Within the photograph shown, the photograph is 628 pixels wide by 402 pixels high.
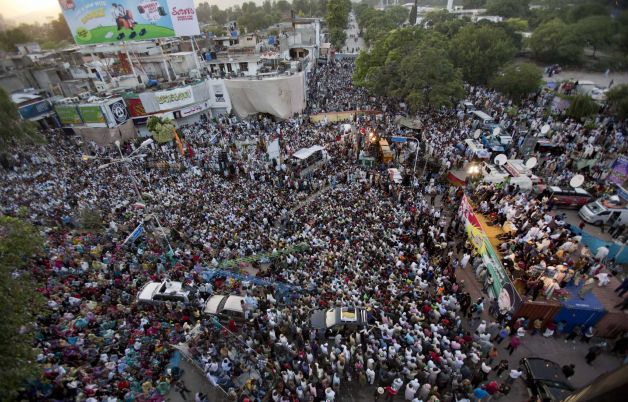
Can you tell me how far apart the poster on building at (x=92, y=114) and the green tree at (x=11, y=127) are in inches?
149

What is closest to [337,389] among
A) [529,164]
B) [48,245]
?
[48,245]

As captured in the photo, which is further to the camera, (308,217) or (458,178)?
(458,178)

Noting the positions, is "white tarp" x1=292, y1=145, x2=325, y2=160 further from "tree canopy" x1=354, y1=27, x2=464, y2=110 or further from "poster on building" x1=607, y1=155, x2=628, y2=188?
"poster on building" x1=607, y1=155, x2=628, y2=188

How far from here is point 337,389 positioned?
9766mm

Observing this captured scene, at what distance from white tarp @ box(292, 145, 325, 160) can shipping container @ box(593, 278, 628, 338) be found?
17.2 meters

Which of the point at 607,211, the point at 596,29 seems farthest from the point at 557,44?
the point at 607,211

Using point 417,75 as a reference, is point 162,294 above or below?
below

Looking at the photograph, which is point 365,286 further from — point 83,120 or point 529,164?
point 83,120

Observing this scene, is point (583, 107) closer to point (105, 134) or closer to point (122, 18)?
point (122, 18)

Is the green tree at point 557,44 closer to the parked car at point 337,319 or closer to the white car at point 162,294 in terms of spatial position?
the parked car at point 337,319

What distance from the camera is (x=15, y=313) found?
778 cm

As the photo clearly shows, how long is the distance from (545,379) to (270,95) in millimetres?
29660

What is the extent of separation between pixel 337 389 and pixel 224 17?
130909mm

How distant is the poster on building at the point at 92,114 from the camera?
26609mm
